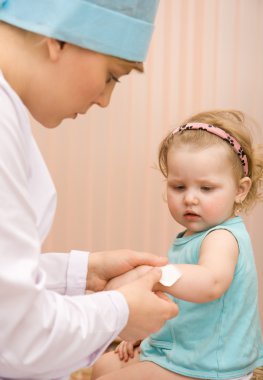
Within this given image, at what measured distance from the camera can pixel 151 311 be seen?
1081mm

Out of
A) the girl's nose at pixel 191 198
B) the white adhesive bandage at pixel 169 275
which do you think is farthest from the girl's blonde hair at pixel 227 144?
the white adhesive bandage at pixel 169 275

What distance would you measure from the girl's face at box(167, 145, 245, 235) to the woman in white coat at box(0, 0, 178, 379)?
0.34 metres

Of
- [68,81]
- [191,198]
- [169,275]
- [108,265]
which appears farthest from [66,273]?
[68,81]

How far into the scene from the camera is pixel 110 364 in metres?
1.61

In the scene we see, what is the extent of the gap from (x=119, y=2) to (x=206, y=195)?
0.59 meters

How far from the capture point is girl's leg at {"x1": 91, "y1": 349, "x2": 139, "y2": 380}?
1604 millimetres

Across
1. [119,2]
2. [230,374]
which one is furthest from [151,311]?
[119,2]

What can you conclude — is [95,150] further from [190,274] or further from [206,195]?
[190,274]

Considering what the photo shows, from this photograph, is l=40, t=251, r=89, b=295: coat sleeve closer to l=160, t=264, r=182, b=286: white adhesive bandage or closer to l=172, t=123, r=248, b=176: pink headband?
l=160, t=264, r=182, b=286: white adhesive bandage

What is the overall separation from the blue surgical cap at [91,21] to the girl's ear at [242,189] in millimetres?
571

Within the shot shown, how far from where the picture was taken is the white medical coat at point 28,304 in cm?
91

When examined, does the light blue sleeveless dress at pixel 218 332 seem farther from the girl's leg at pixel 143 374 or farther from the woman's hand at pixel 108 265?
the woman's hand at pixel 108 265

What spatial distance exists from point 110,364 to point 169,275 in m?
0.44

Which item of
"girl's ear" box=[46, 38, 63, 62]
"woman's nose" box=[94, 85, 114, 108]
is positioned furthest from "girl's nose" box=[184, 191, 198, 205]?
"girl's ear" box=[46, 38, 63, 62]
